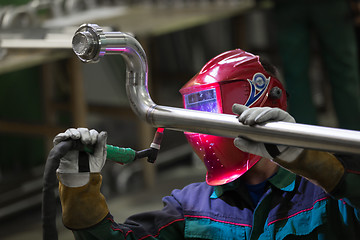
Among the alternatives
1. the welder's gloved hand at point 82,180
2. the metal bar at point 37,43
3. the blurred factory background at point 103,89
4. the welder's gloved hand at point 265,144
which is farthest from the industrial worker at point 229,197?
the blurred factory background at point 103,89

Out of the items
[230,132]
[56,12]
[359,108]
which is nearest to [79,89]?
[56,12]

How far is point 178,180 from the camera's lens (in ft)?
16.2

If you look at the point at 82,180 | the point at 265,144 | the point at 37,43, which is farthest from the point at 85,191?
the point at 37,43

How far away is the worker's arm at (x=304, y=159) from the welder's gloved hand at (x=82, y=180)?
35 centimetres

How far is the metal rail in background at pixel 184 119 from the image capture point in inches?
50.1

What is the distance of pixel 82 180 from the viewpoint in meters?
1.59

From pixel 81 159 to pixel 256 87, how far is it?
557 mm

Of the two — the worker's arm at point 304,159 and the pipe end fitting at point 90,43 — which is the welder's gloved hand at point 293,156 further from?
the pipe end fitting at point 90,43

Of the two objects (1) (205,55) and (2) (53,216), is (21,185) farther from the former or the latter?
(2) (53,216)

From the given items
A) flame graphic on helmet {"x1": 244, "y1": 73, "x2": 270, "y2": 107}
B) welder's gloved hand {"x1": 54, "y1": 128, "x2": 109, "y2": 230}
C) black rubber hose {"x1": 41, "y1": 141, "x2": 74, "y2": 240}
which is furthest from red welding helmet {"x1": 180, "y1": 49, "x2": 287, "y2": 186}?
black rubber hose {"x1": 41, "y1": 141, "x2": 74, "y2": 240}

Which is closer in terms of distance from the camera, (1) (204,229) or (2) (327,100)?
(1) (204,229)

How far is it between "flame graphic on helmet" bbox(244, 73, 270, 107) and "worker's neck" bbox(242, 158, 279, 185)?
0.58 ft

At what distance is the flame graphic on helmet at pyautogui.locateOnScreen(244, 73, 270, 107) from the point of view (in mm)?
1846

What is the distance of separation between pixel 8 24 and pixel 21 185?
1749 mm
